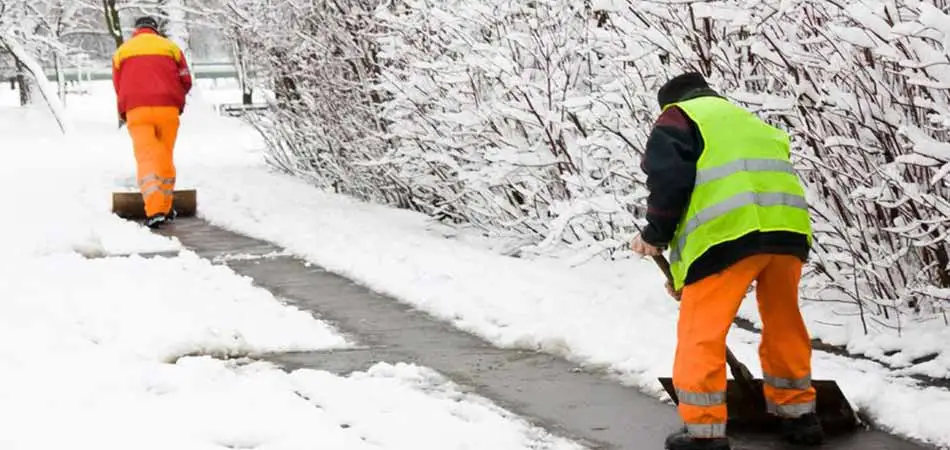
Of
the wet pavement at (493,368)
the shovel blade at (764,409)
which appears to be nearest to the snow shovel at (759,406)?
the shovel blade at (764,409)

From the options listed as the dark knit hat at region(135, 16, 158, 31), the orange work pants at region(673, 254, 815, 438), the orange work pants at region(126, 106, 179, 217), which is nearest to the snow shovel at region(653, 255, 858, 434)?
the orange work pants at region(673, 254, 815, 438)

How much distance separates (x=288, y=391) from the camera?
530 cm

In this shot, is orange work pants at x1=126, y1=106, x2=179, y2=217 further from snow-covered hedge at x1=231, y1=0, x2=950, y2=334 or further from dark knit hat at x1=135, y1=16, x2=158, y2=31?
snow-covered hedge at x1=231, y1=0, x2=950, y2=334

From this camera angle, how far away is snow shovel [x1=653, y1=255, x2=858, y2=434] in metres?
4.90

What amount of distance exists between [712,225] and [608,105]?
3.65 meters

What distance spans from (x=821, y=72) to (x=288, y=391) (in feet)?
10.5

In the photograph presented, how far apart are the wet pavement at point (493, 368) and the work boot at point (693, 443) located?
0.61 feet

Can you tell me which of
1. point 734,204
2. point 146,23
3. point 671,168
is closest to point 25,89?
point 146,23

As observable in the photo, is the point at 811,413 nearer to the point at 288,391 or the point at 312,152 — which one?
the point at 288,391

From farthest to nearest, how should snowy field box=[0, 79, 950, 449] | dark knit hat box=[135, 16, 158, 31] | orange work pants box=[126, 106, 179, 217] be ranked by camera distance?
dark knit hat box=[135, 16, 158, 31] < orange work pants box=[126, 106, 179, 217] < snowy field box=[0, 79, 950, 449]

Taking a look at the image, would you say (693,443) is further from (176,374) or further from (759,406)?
(176,374)

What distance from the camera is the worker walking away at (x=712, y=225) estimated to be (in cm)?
436

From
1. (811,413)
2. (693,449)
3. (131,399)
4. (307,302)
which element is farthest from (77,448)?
(307,302)

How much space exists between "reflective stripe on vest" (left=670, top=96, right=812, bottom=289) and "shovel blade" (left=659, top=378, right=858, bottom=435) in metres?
0.75
